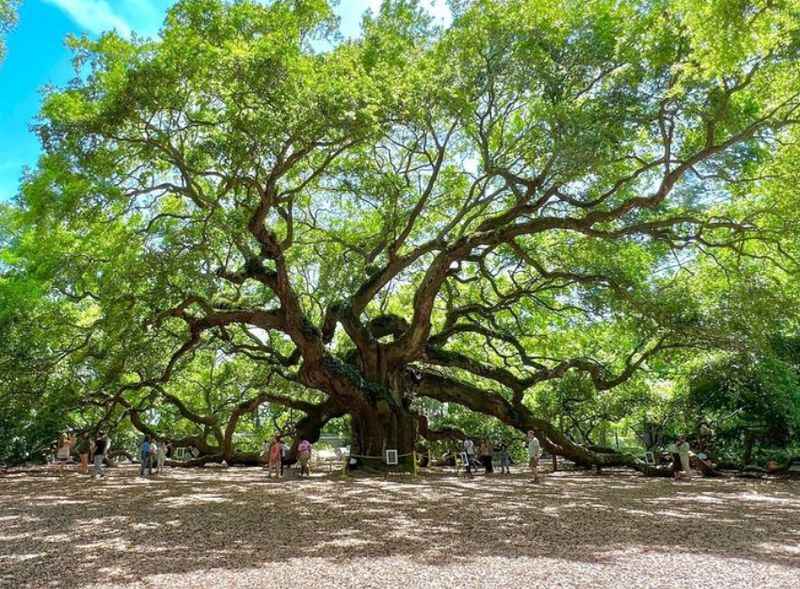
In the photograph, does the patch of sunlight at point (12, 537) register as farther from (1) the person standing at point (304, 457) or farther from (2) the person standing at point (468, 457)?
(2) the person standing at point (468, 457)

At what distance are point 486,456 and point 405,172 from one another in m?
8.59

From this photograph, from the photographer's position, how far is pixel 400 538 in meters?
6.09

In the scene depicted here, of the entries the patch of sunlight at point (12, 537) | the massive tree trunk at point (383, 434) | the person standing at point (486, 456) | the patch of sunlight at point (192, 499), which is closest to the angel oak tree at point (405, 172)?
the massive tree trunk at point (383, 434)

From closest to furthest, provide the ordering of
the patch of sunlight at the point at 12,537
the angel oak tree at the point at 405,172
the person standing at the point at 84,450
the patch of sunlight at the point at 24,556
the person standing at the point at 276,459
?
Result: 1. the patch of sunlight at the point at 24,556
2. the patch of sunlight at the point at 12,537
3. the angel oak tree at the point at 405,172
4. the person standing at the point at 276,459
5. the person standing at the point at 84,450

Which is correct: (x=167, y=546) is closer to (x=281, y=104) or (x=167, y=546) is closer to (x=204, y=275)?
(x=281, y=104)

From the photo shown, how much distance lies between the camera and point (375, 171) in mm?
13375

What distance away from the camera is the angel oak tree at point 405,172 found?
9.05 meters

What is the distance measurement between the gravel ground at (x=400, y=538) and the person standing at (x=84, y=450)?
6028 mm

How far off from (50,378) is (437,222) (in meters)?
12.1

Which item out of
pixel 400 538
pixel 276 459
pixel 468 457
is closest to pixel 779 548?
pixel 400 538

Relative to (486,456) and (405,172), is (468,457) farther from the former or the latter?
(405,172)

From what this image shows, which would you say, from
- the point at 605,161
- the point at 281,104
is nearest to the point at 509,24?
the point at 605,161

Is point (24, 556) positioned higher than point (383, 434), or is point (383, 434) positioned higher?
point (383, 434)

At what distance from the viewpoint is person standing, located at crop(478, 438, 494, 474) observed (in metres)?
16.8
